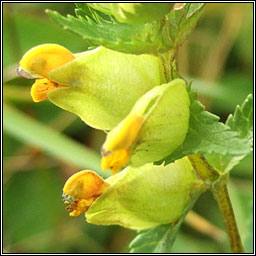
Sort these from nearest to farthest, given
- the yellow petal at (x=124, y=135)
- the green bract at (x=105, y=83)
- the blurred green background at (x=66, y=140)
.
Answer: the yellow petal at (x=124, y=135) → the green bract at (x=105, y=83) → the blurred green background at (x=66, y=140)

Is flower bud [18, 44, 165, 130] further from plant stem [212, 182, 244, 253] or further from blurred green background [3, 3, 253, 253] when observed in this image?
blurred green background [3, 3, 253, 253]

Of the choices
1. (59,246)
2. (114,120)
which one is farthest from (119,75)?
(59,246)

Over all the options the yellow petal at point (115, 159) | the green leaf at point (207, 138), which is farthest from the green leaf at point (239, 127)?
the yellow petal at point (115, 159)

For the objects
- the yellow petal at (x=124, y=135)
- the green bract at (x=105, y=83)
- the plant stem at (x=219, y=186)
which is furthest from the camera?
the plant stem at (x=219, y=186)

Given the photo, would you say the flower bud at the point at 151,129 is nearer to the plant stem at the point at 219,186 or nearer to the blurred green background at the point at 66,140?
the plant stem at the point at 219,186

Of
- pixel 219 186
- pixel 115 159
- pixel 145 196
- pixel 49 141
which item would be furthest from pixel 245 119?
pixel 49 141

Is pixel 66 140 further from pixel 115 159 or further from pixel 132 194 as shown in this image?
pixel 115 159
